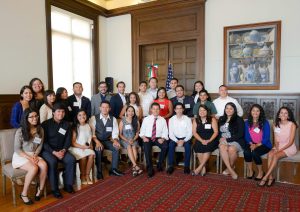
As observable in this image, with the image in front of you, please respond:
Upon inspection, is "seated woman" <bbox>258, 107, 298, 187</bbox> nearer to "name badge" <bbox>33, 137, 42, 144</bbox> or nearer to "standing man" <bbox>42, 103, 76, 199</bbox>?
"standing man" <bbox>42, 103, 76, 199</bbox>

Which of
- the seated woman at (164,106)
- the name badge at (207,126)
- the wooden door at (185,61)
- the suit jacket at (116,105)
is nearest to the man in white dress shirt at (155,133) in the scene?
the seated woman at (164,106)

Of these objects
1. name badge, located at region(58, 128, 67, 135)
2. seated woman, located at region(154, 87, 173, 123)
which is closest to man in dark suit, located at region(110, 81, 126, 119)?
seated woman, located at region(154, 87, 173, 123)

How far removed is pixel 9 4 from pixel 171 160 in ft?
14.0

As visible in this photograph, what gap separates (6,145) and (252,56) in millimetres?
5119

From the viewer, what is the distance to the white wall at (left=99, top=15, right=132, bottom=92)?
7211 millimetres

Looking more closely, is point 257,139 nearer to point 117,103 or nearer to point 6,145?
point 117,103

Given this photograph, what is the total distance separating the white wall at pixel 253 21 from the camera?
5.21 metres

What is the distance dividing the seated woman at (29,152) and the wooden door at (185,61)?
14.2 ft

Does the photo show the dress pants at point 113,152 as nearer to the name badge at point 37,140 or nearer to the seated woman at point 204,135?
the name badge at point 37,140

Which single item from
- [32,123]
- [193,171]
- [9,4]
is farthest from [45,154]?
[9,4]

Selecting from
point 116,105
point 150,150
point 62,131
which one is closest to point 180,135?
point 150,150

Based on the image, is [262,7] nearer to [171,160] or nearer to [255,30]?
[255,30]

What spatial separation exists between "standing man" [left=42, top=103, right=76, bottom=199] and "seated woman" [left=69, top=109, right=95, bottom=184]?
0.16 meters

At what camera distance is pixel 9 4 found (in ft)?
15.5
